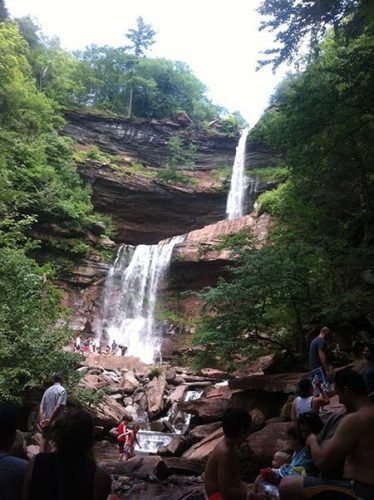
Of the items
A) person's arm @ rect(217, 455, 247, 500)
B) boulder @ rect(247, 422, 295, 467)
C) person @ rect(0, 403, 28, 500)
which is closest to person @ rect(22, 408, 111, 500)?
person @ rect(0, 403, 28, 500)

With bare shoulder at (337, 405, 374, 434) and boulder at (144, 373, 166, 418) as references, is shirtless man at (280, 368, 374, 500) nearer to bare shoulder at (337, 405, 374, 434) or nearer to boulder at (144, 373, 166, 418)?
bare shoulder at (337, 405, 374, 434)

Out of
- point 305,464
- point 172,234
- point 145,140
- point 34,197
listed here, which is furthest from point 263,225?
point 305,464

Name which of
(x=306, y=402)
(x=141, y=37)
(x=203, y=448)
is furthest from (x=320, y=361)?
(x=141, y=37)

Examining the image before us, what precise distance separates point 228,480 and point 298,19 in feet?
31.6

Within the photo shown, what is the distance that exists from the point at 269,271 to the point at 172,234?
24912 millimetres

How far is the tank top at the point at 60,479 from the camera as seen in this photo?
2250 millimetres

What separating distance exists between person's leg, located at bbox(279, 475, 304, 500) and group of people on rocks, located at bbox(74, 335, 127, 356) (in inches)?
822

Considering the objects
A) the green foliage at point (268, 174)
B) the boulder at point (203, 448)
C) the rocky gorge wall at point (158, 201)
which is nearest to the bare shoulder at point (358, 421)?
the boulder at point (203, 448)

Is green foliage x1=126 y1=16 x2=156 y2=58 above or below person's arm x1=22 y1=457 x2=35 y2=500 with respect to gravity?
above

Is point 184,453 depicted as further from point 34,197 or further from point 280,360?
point 34,197

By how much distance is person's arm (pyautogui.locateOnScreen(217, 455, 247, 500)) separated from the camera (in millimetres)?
3109

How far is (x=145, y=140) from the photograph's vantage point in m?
38.2

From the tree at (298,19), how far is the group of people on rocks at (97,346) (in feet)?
58.9

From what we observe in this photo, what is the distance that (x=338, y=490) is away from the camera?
2.69 m
